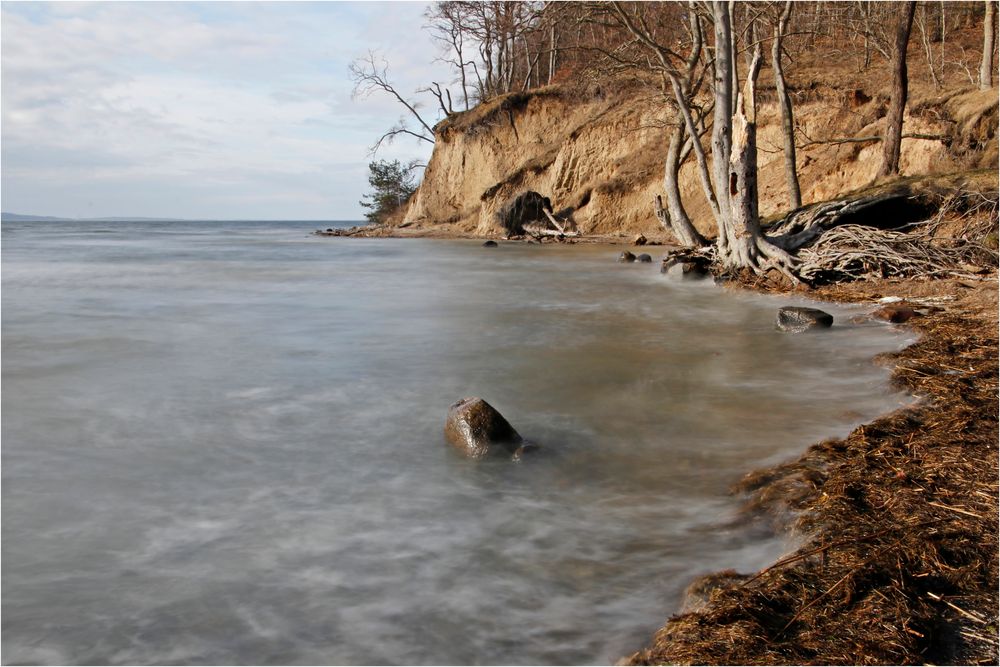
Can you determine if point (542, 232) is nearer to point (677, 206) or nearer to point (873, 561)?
point (677, 206)

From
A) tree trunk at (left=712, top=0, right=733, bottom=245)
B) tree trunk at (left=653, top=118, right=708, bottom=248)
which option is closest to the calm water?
tree trunk at (left=712, top=0, right=733, bottom=245)

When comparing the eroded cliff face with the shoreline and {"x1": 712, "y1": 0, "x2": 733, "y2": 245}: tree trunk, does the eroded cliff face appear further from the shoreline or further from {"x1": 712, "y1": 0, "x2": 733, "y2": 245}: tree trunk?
the shoreline

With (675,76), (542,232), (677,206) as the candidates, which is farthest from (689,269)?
(542,232)

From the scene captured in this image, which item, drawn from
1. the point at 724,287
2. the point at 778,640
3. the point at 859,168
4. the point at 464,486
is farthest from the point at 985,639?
the point at 859,168

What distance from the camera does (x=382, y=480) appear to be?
3.91 m

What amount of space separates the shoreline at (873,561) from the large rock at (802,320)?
126 inches

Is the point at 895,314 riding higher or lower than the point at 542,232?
lower

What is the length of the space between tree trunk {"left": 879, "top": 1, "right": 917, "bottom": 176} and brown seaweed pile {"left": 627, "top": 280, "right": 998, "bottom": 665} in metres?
13.0

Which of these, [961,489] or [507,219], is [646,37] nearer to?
[961,489]

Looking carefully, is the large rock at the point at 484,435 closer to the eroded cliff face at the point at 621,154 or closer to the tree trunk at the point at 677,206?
the tree trunk at the point at 677,206

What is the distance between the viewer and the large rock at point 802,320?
7.73 metres

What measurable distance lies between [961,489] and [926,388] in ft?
6.22

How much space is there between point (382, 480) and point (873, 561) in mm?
2316

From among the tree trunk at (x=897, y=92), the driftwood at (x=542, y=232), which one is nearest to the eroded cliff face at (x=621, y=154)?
the driftwood at (x=542, y=232)
